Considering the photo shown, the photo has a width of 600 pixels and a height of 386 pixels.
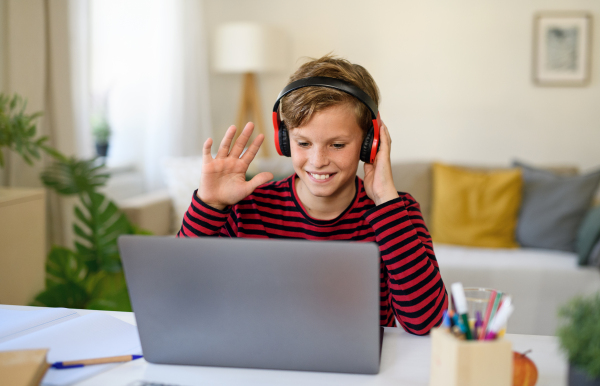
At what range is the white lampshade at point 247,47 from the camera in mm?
3430

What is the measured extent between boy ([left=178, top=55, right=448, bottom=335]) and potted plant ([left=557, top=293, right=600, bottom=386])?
1.17 ft

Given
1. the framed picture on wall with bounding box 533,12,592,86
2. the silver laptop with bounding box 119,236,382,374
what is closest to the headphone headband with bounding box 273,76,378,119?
the silver laptop with bounding box 119,236,382,374

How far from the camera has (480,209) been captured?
2787mm

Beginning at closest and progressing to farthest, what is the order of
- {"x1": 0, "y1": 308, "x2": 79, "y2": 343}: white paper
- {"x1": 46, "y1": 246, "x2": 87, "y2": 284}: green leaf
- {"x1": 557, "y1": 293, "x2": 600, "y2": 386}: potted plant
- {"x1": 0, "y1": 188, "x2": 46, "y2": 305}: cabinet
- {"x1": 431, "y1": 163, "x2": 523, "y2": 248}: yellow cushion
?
{"x1": 557, "y1": 293, "x2": 600, "y2": 386}: potted plant → {"x1": 0, "y1": 308, "x2": 79, "y2": 343}: white paper → {"x1": 0, "y1": 188, "x2": 46, "y2": 305}: cabinet → {"x1": 46, "y1": 246, "x2": 87, "y2": 284}: green leaf → {"x1": 431, "y1": 163, "x2": 523, "y2": 248}: yellow cushion

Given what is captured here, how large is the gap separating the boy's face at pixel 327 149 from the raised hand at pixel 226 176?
0.08m

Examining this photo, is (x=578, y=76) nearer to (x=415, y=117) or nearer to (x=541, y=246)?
(x=415, y=117)

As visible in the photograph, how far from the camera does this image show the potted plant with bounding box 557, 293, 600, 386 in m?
0.54

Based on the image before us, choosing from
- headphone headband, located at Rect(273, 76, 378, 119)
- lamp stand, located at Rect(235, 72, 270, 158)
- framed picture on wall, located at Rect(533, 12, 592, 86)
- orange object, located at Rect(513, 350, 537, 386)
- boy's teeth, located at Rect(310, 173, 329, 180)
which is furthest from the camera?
lamp stand, located at Rect(235, 72, 270, 158)

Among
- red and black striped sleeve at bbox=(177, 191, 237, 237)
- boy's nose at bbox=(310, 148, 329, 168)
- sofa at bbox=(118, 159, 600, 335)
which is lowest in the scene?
sofa at bbox=(118, 159, 600, 335)

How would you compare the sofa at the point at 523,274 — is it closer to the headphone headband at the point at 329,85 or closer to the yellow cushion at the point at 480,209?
the yellow cushion at the point at 480,209

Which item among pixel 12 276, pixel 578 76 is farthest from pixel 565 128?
pixel 12 276

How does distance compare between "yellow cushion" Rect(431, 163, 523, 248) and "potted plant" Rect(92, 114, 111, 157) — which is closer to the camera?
"yellow cushion" Rect(431, 163, 523, 248)

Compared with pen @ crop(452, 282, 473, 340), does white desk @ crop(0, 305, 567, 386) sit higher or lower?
lower

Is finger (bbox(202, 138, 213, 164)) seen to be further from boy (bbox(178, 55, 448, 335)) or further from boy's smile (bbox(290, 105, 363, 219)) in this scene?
boy's smile (bbox(290, 105, 363, 219))
